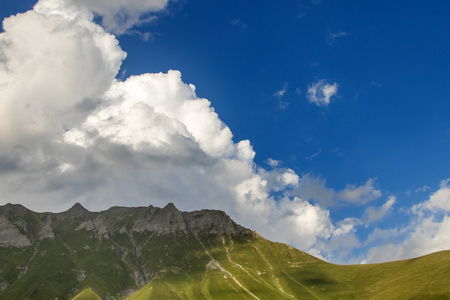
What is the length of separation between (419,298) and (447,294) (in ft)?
47.9

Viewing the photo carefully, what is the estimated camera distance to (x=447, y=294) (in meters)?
195

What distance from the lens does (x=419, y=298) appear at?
655 ft
